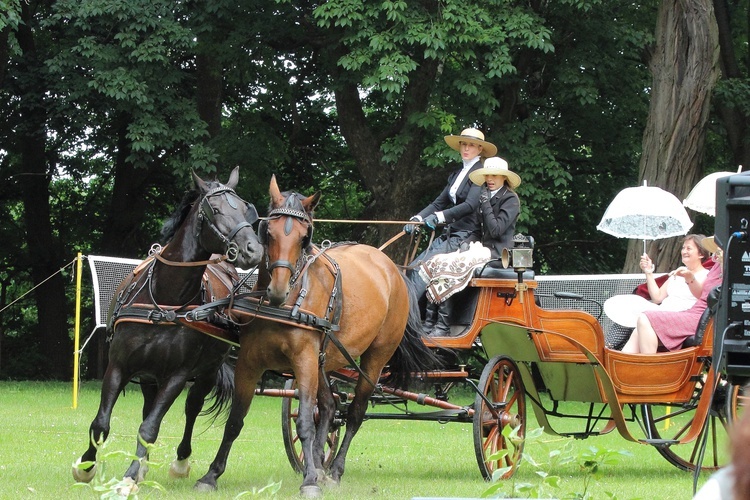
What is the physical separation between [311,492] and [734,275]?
263 centimetres

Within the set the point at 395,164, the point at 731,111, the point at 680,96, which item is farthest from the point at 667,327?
the point at 731,111

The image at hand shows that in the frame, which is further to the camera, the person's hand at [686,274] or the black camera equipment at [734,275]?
the person's hand at [686,274]

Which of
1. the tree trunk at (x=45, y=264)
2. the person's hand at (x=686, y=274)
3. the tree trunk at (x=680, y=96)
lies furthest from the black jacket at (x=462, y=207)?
the tree trunk at (x=45, y=264)

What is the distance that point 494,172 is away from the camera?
825cm

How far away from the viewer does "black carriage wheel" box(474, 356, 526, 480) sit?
7.53 meters

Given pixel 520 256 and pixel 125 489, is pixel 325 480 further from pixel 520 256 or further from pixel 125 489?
pixel 125 489

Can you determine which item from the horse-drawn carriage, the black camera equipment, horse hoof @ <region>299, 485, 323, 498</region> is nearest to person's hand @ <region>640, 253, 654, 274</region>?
the horse-drawn carriage

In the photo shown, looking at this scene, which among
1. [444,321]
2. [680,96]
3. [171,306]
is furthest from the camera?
[680,96]

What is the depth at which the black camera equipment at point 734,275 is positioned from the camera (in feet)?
17.2

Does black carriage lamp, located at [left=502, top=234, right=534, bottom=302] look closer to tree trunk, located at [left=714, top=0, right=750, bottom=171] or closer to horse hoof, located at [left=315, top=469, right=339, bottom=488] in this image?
horse hoof, located at [left=315, top=469, right=339, bottom=488]

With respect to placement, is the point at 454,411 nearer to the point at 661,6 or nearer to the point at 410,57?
the point at 410,57

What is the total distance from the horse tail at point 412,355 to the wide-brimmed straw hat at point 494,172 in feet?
3.30

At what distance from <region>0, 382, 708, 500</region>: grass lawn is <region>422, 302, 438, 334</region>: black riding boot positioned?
1102 millimetres

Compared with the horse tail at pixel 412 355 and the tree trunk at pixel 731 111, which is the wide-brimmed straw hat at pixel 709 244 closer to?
the horse tail at pixel 412 355
